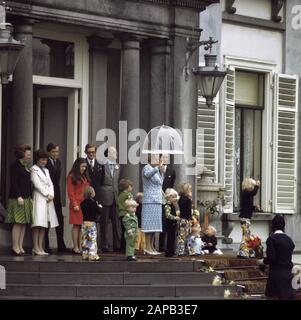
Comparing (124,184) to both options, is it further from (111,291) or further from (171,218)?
(111,291)

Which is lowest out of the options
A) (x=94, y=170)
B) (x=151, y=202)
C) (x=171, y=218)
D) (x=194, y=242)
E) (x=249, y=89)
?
(x=194, y=242)

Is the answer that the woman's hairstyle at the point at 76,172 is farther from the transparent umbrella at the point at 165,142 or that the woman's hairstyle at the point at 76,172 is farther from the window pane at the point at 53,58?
the window pane at the point at 53,58

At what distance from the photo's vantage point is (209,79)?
2894cm

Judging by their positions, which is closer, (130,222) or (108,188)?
(130,222)

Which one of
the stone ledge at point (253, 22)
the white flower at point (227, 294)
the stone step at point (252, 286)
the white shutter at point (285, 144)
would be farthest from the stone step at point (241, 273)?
the stone ledge at point (253, 22)

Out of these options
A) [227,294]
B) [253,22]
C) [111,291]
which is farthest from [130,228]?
[253,22]

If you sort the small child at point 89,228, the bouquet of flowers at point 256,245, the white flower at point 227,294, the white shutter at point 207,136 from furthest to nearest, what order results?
the white shutter at point 207,136, the bouquet of flowers at point 256,245, the small child at point 89,228, the white flower at point 227,294

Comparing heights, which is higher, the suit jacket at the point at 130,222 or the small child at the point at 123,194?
the small child at the point at 123,194

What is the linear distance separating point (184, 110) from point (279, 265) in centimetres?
615

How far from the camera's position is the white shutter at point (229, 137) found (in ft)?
106

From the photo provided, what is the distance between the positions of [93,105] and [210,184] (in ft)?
10.0

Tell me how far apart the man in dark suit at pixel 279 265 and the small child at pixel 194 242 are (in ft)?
10.6

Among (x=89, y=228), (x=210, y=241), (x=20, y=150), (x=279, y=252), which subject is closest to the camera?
(x=279, y=252)

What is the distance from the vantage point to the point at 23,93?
86.9 feet
